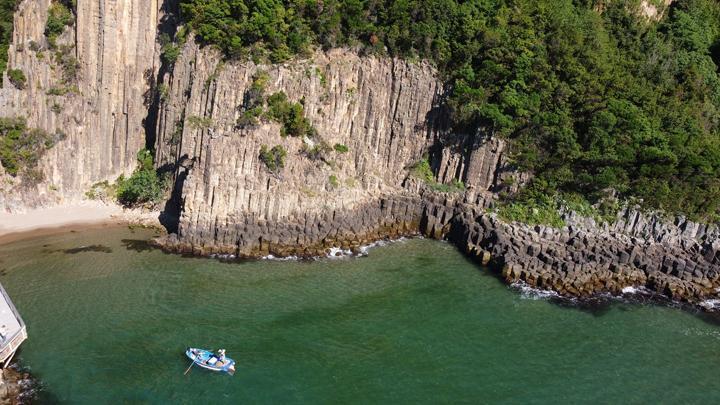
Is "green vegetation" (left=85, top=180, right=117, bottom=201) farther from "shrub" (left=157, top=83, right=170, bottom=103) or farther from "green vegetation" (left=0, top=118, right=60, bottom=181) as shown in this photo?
"shrub" (left=157, top=83, right=170, bottom=103)

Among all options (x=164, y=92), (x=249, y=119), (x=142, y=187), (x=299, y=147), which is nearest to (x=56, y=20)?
(x=164, y=92)

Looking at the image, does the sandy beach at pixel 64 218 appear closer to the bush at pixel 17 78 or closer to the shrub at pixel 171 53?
the bush at pixel 17 78

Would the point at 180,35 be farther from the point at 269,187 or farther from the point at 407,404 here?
the point at 407,404

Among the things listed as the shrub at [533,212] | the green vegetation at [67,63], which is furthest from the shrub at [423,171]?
the green vegetation at [67,63]

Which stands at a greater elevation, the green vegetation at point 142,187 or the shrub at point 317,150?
the shrub at point 317,150

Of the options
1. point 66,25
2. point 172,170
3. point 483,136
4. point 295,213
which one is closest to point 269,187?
point 295,213

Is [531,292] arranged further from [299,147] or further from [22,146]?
[22,146]
